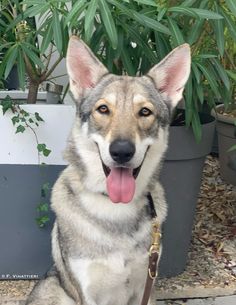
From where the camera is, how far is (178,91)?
313 centimetres

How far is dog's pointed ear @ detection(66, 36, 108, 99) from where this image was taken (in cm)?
294

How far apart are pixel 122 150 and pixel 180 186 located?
1.34 m

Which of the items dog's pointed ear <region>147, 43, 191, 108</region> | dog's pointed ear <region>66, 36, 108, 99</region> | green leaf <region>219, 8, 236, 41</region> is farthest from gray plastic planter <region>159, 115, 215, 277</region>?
dog's pointed ear <region>66, 36, 108, 99</region>

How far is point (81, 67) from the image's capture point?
10.0ft

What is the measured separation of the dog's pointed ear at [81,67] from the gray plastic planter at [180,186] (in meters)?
0.84

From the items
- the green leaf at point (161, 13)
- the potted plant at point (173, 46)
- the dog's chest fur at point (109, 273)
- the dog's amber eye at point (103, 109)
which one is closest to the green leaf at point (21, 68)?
the potted plant at point (173, 46)

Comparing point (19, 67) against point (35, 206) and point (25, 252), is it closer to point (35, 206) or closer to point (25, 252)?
point (35, 206)

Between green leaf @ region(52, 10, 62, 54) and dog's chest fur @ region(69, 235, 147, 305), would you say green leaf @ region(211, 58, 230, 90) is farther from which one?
dog's chest fur @ region(69, 235, 147, 305)

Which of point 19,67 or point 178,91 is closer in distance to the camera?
point 178,91

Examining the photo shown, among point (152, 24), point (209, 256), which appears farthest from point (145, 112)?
point (209, 256)

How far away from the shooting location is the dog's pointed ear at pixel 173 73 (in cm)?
300

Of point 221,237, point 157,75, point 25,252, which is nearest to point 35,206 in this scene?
point 25,252

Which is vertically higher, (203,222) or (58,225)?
(58,225)

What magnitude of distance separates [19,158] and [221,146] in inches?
93.8
